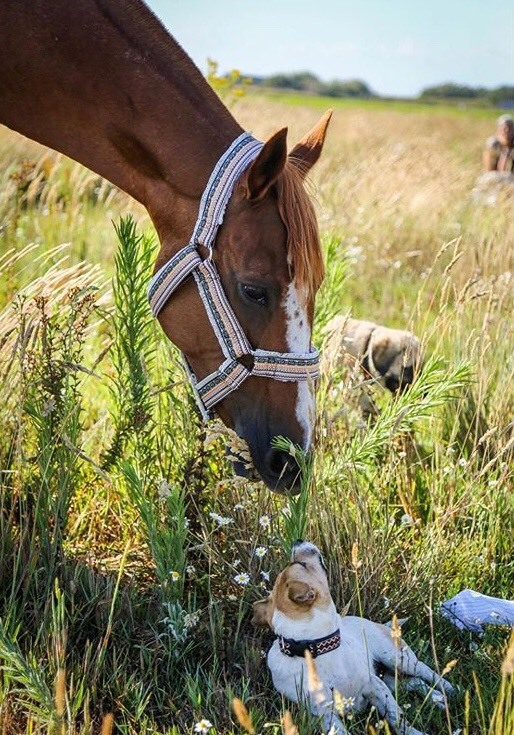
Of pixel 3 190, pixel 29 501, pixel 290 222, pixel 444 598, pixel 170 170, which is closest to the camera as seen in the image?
pixel 290 222

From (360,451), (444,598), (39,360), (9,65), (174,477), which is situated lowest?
(444,598)

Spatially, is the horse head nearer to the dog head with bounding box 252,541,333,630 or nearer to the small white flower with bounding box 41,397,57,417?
the dog head with bounding box 252,541,333,630

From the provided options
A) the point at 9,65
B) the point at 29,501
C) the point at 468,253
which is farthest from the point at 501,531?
the point at 468,253

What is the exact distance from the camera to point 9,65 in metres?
2.78

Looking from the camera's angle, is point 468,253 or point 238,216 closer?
point 238,216

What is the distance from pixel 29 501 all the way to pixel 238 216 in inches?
55.8

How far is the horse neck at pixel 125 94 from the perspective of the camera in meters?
2.66

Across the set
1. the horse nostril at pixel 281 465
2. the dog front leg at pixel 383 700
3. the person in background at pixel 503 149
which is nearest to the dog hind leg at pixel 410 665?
the dog front leg at pixel 383 700

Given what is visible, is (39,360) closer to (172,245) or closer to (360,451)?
(172,245)

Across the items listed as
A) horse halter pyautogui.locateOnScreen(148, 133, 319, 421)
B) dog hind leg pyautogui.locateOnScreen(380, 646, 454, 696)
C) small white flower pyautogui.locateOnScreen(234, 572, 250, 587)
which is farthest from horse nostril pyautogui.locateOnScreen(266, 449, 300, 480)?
dog hind leg pyautogui.locateOnScreen(380, 646, 454, 696)

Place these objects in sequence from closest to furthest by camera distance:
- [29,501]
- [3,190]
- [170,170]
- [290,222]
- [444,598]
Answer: [290,222], [170,170], [444,598], [29,501], [3,190]

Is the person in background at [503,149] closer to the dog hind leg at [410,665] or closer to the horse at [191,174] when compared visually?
the horse at [191,174]

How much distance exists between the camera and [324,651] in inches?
83.8

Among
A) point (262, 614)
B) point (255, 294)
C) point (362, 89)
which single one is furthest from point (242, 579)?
point (362, 89)
